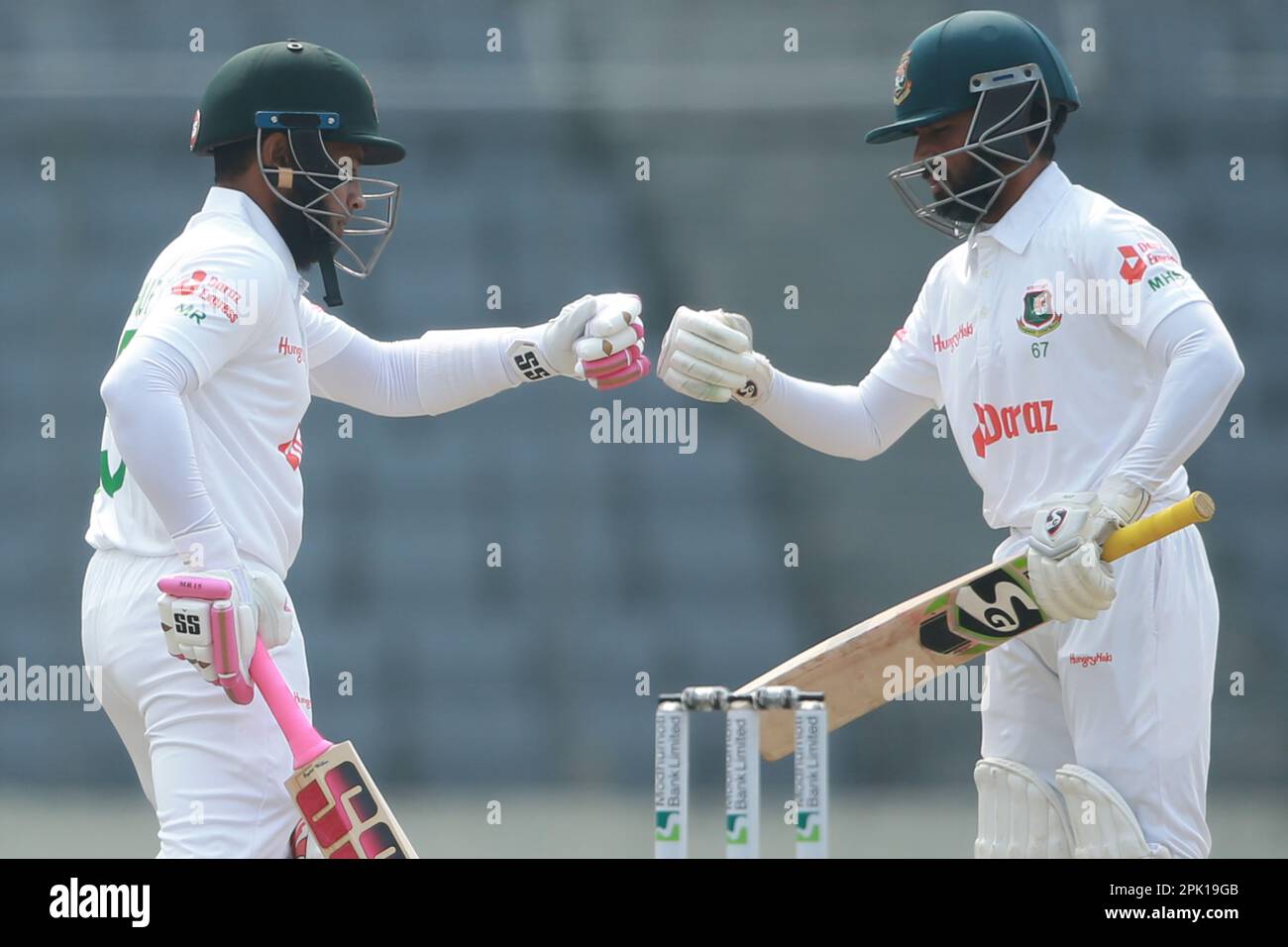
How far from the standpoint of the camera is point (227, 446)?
229cm

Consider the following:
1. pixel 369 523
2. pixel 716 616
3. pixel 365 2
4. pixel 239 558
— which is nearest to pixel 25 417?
pixel 369 523

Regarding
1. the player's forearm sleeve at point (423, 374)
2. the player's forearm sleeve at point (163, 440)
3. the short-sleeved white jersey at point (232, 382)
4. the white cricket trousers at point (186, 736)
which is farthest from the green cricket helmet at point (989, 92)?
the white cricket trousers at point (186, 736)

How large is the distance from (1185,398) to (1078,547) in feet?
0.81

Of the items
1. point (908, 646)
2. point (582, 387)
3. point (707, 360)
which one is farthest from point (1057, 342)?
point (582, 387)

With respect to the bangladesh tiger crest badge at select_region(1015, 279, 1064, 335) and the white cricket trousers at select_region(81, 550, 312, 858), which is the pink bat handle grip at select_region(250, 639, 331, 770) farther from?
the bangladesh tiger crest badge at select_region(1015, 279, 1064, 335)

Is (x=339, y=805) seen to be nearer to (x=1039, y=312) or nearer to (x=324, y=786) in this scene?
(x=324, y=786)

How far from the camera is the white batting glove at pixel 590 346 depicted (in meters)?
2.76

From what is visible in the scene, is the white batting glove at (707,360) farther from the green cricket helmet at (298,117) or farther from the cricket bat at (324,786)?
the cricket bat at (324,786)

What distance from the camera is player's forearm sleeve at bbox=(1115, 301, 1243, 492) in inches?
91.0

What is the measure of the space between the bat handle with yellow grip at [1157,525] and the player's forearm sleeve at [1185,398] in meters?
0.08

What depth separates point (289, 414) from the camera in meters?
2.37

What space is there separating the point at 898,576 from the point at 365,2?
85.4 inches

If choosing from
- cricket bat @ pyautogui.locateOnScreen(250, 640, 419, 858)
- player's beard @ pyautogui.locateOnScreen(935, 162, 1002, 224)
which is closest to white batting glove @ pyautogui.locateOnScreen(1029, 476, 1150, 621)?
player's beard @ pyautogui.locateOnScreen(935, 162, 1002, 224)

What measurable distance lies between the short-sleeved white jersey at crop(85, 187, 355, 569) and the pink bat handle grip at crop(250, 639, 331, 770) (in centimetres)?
19
